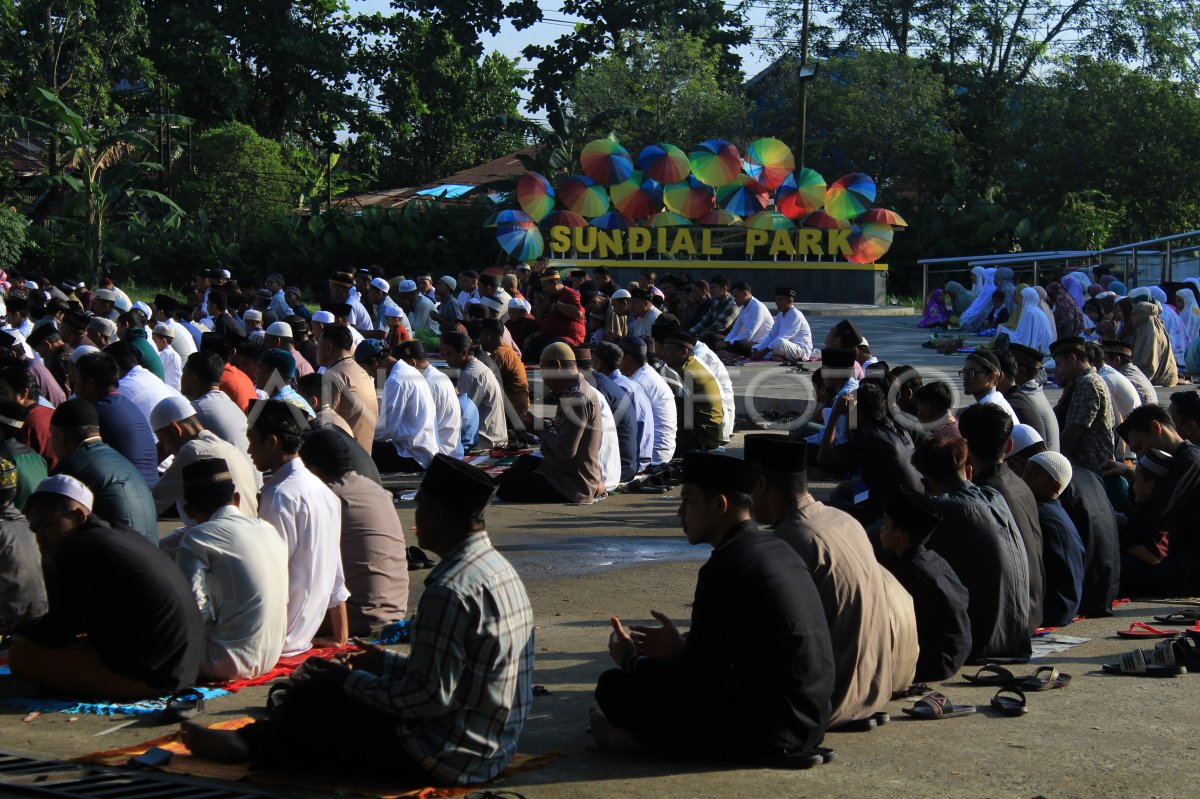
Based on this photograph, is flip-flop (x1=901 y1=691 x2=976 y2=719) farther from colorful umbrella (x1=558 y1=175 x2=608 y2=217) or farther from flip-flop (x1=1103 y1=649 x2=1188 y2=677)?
colorful umbrella (x1=558 y1=175 x2=608 y2=217)

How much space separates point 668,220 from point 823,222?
2.90 m

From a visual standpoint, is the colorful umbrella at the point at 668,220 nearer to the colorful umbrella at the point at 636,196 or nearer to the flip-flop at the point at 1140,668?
the colorful umbrella at the point at 636,196

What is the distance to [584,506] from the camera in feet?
35.2

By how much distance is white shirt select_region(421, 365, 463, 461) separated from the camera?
1188cm

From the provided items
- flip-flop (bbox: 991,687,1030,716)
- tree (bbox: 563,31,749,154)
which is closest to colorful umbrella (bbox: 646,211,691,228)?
tree (bbox: 563,31,749,154)

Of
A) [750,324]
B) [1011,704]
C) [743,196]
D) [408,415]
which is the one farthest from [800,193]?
[1011,704]

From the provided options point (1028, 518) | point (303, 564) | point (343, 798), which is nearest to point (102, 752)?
point (343, 798)

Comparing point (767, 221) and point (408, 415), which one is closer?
point (408, 415)

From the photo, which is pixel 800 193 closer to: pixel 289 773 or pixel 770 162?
pixel 770 162

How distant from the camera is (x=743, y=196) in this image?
86.8 ft

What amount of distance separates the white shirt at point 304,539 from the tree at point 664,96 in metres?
29.3

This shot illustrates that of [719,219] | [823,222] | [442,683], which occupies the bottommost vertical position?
[442,683]

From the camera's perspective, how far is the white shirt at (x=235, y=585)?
5742mm

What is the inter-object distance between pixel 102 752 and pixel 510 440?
28.2ft
